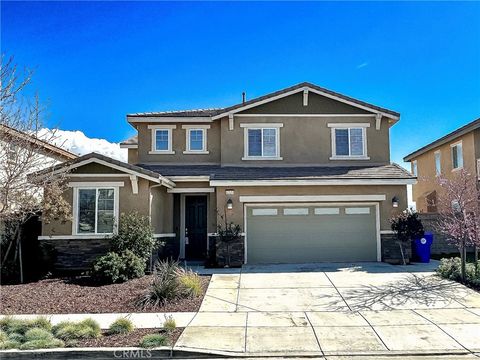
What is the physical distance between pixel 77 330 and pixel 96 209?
7.10 meters

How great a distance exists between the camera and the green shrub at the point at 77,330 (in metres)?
7.35

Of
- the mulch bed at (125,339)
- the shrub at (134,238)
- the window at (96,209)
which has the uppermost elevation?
the window at (96,209)

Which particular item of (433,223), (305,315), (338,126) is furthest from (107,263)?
(433,223)

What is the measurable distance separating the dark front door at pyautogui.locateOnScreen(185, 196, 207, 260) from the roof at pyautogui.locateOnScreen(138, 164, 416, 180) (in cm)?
A: 129

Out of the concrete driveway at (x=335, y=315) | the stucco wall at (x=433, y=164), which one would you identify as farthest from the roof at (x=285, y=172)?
the concrete driveway at (x=335, y=315)

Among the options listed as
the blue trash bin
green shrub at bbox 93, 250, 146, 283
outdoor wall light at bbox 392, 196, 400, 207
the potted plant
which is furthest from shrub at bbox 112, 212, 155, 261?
the blue trash bin

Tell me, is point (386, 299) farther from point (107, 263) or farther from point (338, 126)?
point (338, 126)

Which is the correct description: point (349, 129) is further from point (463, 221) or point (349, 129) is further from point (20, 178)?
point (20, 178)

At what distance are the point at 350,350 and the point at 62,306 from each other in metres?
6.70

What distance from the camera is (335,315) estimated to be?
8.75 m

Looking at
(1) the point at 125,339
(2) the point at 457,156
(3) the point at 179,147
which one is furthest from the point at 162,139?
(2) the point at 457,156

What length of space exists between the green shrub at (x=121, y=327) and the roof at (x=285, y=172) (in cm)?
788

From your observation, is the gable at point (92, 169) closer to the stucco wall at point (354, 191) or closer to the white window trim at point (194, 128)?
the stucco wall at point (354, 191)

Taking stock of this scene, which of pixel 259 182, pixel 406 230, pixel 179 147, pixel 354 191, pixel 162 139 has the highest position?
pixel 162 139
